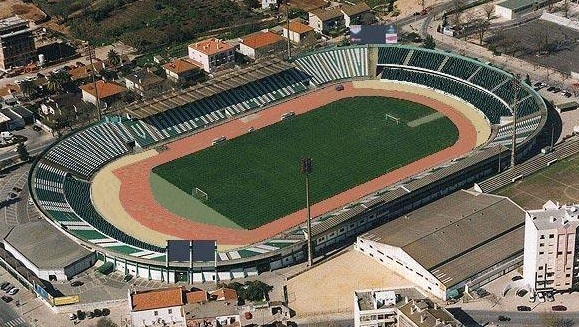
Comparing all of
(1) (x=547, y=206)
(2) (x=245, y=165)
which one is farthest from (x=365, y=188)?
(1) (x=547, y=206)

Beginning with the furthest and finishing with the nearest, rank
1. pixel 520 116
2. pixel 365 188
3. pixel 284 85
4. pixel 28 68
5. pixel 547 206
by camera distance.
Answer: pixel 28 68, pixel 284 85, pixel 520 116, pixel 365 188, pixel 547 206

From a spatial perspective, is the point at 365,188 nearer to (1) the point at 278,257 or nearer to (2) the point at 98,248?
(1) the point at 278,257

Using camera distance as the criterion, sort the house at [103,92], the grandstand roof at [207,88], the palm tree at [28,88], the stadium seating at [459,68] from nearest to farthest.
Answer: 1. the grandstand roof at [207,88]
2. the stadium seating at [459,68]
3. the house at [103,92]
4. the palm tree at [28,88]

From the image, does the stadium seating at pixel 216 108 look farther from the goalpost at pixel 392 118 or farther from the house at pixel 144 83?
the house at pixel 144 83

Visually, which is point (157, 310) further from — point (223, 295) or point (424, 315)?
point (424, 315)

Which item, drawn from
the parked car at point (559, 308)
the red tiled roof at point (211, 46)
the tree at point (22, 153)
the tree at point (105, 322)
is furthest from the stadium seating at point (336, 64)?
the parked car at point (559, 308)

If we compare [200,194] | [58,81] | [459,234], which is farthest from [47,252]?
[58,81]
